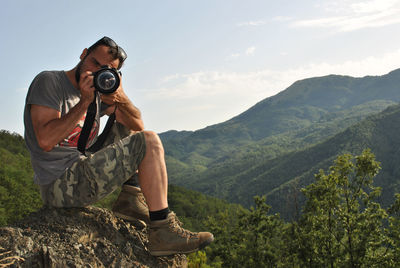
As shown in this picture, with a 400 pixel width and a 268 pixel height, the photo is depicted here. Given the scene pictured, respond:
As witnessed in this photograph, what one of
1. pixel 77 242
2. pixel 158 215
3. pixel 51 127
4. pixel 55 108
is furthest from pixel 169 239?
pixel 55 108

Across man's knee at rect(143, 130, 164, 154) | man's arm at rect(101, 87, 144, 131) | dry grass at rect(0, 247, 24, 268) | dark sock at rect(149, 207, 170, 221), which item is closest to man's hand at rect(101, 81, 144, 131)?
man's arm at rect(101, 87, 144, 131)

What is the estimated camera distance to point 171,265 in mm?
3479

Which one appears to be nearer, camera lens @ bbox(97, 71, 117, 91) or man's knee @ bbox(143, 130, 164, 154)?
camera lens @ bbox(97, 71, 117, 91)

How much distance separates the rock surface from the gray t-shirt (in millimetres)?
444

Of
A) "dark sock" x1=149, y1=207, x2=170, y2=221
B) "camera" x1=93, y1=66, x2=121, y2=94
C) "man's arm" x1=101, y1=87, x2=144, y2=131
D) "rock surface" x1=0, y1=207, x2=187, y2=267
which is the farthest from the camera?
"man's arm" x1=101, y1=87, x2=144, y2=131

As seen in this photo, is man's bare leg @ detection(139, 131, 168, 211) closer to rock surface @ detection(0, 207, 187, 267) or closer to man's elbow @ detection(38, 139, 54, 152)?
rock surface @ detection(0, 207, 187, 267)

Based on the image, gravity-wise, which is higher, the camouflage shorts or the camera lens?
the camera lens

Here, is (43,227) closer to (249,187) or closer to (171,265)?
(171,265)

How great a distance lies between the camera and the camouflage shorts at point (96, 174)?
2914mm

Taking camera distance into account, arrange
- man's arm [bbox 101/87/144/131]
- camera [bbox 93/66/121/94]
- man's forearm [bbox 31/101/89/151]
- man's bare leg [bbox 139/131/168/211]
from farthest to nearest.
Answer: man's arm [bbox 101/87/144/131] → man's bare leg [bbox 139/131/168/211] → camera [bbox 93/66/121/94] → man's forearm [bbox 31/101/89/151]

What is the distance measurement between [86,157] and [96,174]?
22cm

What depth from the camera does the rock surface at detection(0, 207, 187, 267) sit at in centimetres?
246

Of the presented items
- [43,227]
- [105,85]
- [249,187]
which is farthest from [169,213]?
[249,187]

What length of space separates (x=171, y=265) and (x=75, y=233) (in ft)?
3.68
